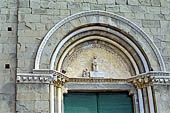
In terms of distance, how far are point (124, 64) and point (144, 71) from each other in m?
0.52

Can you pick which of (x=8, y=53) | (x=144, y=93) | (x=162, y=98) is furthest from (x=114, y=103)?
(x=8, y=53)

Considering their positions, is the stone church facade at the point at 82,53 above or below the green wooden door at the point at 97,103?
above

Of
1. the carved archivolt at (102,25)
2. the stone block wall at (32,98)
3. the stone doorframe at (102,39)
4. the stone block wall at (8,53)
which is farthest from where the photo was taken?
the carved archivolt at (102,25)

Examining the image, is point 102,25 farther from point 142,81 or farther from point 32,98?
point 32,98

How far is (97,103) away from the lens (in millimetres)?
5852

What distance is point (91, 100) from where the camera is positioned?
5.87m

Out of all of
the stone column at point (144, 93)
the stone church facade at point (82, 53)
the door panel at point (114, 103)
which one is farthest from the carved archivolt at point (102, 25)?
the door panel at point (114, 103)

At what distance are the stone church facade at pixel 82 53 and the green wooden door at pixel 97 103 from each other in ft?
0.15

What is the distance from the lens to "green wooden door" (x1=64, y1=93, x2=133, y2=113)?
18.7 feet

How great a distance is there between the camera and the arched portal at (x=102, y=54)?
18.6ft

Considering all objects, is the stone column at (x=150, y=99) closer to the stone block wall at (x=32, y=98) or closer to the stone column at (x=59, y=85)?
the stone column at (x=59, y=85)

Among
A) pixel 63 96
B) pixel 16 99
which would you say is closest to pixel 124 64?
pixel 63 96

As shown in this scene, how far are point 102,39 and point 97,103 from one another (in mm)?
1416

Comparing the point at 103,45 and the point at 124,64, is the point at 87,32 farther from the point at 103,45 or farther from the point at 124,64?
the point at 124,64
